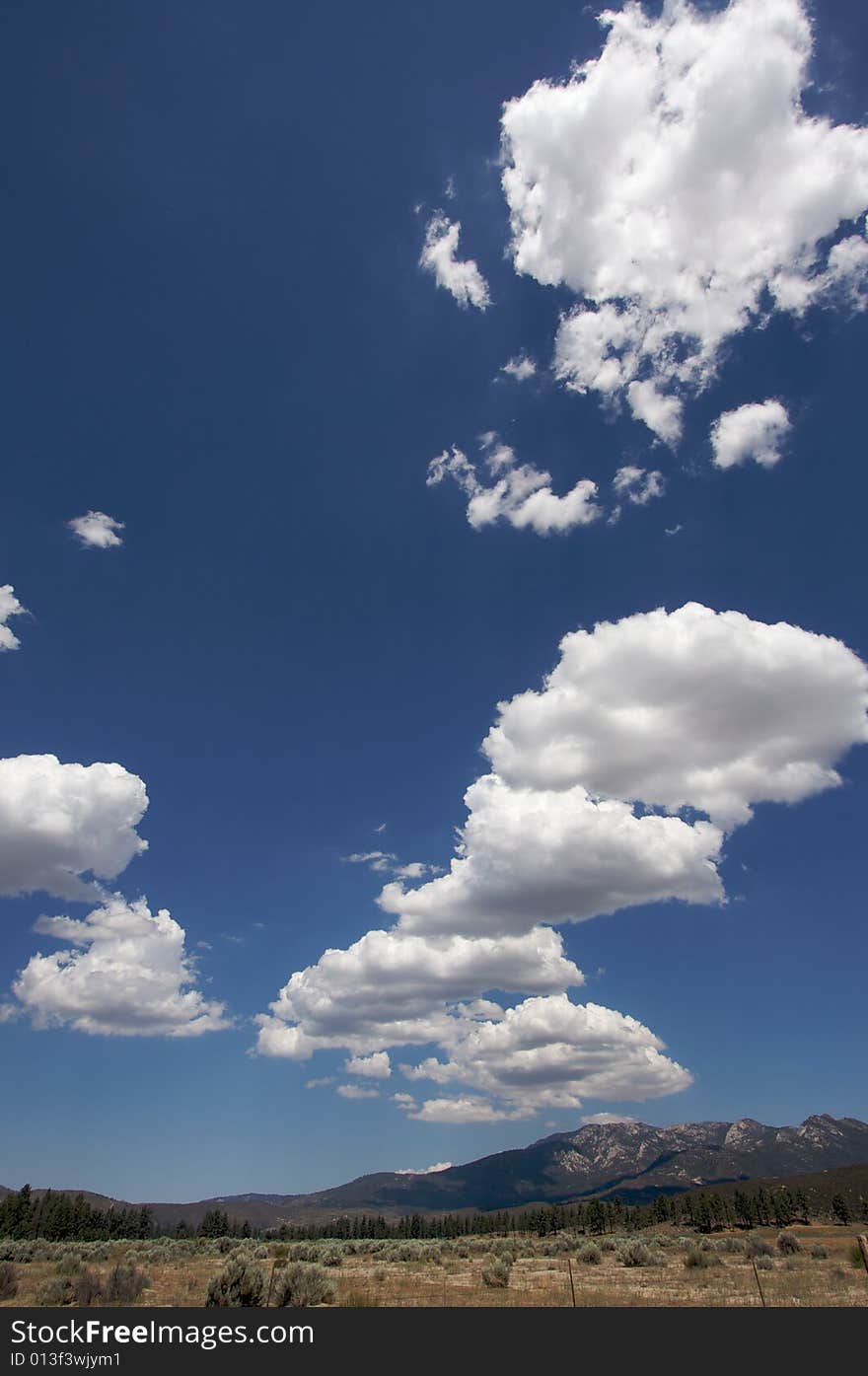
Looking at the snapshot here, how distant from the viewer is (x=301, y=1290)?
958 inches

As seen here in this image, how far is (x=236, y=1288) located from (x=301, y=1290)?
229 cm

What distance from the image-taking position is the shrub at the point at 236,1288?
2305cm

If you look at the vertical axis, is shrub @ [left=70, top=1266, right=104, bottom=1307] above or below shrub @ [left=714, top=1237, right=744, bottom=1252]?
above

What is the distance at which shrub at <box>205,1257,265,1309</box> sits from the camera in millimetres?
23047

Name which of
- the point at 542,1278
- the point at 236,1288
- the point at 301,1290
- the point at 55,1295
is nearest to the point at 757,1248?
the point at 542,1278

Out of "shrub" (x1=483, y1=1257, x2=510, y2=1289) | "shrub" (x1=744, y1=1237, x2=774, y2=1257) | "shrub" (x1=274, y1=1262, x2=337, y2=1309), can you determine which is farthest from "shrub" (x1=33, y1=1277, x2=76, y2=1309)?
"shrub" (x1=744, y1=1237, x2=774, y2=1257)

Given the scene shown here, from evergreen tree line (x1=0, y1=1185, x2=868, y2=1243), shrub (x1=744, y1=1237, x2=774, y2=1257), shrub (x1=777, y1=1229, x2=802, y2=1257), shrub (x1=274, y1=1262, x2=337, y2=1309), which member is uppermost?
shrub (x1=274, y1=1262, x2=337, y2=1309)

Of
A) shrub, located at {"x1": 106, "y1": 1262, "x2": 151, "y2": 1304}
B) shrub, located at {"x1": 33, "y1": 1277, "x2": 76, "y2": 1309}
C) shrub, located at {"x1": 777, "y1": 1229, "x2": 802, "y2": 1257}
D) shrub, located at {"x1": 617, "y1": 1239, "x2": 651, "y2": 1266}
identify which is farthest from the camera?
shrub, located at {"x1": 777, "y1": 1229, "x2": 802, "y2": 1257}

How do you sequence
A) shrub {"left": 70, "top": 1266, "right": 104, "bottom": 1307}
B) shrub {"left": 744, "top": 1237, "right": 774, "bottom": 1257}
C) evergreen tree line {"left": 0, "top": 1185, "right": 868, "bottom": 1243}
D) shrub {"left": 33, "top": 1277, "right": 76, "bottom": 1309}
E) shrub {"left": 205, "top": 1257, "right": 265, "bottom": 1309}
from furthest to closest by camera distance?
1. evergreen tree line {"left": 0, "top": 1185, "right": 868, "bottom": 1243}
2. shrub {"left": 744, "top": 1237, "right": 774, "bottom": 1257}
3. shrub {"left": 70, "top": 1266, "right": 104, "bottom": 1307}
4. shrub {"left": 33, "top": 1277, "right": 76, "bottom": 1309}
5. shrub {"left": 205, "top": 1257, "right": 265, "bottom": 1309}

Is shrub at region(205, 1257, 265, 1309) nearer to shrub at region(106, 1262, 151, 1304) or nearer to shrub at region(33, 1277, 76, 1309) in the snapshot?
shrub at region(106, 1262, 151, 1304)

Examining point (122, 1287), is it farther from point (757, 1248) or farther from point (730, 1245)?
point (730, 1245)

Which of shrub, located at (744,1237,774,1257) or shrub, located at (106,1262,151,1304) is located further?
shrub, located at (744,1237,774,1257)

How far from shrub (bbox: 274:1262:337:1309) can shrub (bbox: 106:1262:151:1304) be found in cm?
A: 528
